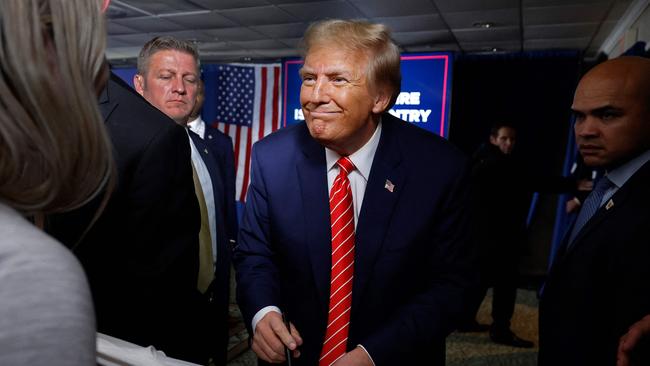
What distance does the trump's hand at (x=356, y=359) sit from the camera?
43.8 inches

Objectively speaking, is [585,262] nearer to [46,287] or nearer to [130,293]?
[130,293]

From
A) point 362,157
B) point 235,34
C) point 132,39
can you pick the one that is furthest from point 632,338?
point 132,39

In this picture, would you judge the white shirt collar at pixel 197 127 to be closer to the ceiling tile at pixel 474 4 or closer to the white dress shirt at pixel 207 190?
the white dress shirt at pixel 207 190

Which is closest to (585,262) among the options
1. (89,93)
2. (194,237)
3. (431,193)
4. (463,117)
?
(431,193)

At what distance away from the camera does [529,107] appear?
6.31m

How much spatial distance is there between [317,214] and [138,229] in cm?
46

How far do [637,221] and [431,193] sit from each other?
473 mm

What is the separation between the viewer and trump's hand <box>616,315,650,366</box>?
1016 mm

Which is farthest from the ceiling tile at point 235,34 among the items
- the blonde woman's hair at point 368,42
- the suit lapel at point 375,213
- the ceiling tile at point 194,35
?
the suit lapel at point 375,213

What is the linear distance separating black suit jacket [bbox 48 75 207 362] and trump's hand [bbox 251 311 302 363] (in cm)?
21

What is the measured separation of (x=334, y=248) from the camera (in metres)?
1.26

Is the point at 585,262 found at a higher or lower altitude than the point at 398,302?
higher

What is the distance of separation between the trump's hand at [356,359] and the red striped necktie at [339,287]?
0.13 metres

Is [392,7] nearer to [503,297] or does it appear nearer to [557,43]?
[557,43]
